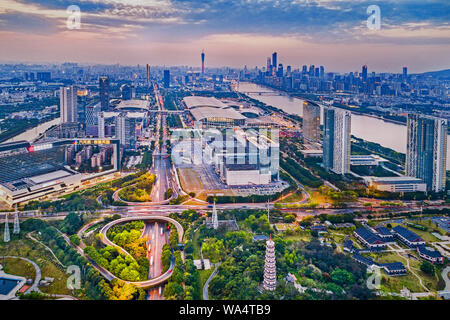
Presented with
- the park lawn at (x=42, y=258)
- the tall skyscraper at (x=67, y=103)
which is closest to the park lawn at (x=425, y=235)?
the park lawn at (x=42, y=258)

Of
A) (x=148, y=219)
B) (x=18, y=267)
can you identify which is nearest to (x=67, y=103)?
(x=148, y=219)

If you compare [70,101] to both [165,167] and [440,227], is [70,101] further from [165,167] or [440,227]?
[440,227]

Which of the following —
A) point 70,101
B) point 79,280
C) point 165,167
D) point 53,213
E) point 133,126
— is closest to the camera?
point 79,280

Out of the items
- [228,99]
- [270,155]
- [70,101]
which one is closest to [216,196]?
[270,155]

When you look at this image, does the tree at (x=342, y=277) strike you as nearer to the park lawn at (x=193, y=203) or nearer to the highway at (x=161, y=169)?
the park lawn at (x=193, y=203)

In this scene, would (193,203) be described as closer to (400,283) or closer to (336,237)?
(336,237)
